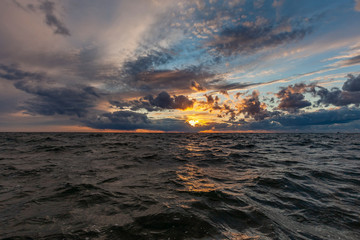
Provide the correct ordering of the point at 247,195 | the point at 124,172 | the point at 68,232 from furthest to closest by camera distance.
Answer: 1. the point at 124,172
2. the point at 247,195
3. the point at 68,232

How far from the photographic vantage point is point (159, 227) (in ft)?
14.1

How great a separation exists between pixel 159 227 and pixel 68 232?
2.00 metres

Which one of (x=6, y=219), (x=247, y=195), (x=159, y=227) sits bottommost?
(x=247, y=195)

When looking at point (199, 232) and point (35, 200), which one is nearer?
point (199, 232)

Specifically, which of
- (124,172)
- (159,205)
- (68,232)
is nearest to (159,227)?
(159,205)

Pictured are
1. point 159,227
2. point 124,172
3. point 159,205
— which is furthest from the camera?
point 124,172

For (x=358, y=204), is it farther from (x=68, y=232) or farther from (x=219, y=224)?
(x=68, y=232)

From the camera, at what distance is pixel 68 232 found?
4.01 metres

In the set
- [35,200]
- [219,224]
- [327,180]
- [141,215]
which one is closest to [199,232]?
[219,224]

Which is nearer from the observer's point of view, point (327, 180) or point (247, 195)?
point (247, 195)

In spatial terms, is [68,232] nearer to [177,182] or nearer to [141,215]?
[141,215]

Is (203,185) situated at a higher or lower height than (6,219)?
lower

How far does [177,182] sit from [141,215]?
3334mm

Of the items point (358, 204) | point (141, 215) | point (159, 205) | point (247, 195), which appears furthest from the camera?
point (247, 195)
